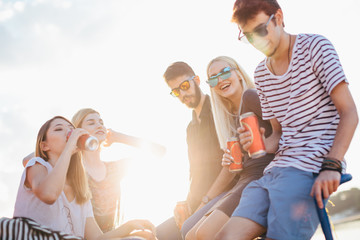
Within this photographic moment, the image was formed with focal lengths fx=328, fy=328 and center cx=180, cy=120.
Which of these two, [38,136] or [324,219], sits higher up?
[38,136]

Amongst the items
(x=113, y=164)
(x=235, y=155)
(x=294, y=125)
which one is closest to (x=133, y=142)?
(x=113, y=164)

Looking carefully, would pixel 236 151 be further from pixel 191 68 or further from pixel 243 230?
pixel 191 68

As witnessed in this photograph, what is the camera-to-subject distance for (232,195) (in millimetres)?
2621

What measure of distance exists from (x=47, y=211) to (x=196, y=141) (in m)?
1.84

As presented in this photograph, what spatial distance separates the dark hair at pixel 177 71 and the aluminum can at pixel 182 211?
1.46m

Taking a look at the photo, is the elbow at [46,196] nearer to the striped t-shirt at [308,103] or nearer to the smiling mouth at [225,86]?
the striped t-shirt at [308,103]

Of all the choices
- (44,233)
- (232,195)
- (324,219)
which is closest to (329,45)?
(324,219)

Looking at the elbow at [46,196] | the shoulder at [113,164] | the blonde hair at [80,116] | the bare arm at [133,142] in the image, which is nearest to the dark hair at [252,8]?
the elbow at [46,196]

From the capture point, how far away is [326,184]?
1.61m

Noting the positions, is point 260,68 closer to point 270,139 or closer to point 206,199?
point 270,139

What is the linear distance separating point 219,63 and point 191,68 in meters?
0.82

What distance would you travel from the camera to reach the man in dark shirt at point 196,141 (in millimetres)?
3521

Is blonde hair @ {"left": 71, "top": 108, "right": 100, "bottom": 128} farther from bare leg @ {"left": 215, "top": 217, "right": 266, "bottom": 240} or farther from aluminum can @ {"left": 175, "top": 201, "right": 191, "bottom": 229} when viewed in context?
bare leg @ {"left": 215, "top": 217, "right": 266, "bottom": 240}

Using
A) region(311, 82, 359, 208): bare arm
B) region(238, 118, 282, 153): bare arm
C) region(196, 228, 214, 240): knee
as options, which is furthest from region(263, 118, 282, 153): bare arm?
region(196, 228, 214, 240): knee
